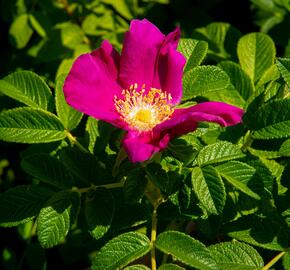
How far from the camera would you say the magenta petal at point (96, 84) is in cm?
154

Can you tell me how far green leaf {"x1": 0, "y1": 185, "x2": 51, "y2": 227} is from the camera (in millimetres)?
1726

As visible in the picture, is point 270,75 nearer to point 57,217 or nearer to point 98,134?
point 98,134

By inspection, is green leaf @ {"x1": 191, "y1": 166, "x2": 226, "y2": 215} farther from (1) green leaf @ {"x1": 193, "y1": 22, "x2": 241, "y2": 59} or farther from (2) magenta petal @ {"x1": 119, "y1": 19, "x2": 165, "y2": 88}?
(1) green leaf @ {"x1": 193, "y1": 22, "x2": 241, "y2": 59}

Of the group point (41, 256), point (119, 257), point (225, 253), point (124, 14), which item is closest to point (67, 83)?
point (119, 257)

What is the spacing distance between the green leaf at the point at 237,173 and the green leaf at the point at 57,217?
42 cm

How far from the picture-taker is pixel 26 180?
2.96m

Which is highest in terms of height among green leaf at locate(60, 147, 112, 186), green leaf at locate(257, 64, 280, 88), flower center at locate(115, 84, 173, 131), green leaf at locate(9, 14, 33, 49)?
green leaf at locate(257, 64, 280, 88)

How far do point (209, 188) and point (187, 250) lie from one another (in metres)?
0.16

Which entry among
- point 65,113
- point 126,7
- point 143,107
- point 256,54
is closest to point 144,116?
point 143,107

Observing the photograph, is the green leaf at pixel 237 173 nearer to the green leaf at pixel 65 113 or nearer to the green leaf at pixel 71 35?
the green leaf at pixel 65 113

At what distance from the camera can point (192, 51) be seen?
1.83 metres

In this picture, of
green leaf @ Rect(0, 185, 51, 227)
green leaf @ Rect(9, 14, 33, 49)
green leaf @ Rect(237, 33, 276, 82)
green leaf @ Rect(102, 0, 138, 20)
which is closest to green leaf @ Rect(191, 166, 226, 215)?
green leaf @ Rect(0, 185, 51, 227)

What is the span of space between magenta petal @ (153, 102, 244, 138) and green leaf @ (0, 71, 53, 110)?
457 mm

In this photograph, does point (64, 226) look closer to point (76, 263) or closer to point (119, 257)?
point (119, 257)
